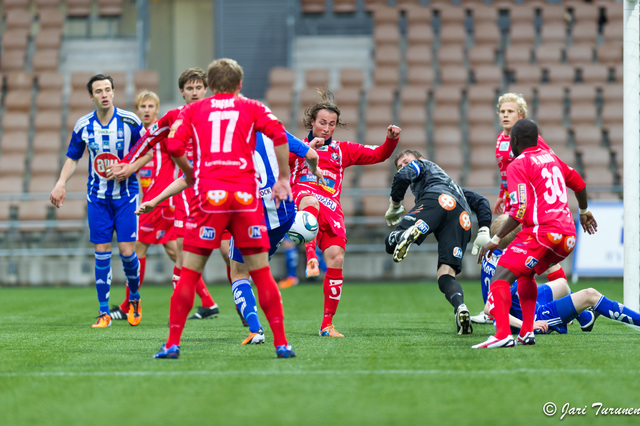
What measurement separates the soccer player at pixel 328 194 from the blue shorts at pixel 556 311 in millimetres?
1563

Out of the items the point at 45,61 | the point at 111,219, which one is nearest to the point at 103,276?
the point at 111,219

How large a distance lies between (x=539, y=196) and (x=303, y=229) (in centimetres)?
162

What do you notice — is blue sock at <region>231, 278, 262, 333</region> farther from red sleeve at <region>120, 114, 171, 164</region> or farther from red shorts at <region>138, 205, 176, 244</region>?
red shorts at <region>138, 205, 176, 244</region>

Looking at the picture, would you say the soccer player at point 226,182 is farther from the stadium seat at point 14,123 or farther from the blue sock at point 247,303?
the stadium seat at point 14,123

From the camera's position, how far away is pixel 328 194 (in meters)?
Result: 6.40

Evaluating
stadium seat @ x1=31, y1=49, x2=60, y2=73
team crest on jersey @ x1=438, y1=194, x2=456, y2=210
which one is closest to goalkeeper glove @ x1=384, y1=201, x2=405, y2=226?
team crest on jersey @ x1=438, y1=194, x2=456, y2=210

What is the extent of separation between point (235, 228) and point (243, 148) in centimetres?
46

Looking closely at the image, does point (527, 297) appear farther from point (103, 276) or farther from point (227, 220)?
point (103, 276)

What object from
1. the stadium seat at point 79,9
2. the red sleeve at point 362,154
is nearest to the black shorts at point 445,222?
the red sleeve at point 362,154

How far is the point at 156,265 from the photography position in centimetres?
1414

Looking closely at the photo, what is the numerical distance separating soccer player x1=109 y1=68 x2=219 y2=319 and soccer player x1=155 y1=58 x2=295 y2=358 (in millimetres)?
657

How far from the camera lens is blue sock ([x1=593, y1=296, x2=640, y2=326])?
19.2 feet

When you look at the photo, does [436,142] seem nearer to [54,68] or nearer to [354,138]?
[354,138]

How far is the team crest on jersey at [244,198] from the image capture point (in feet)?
15.0
